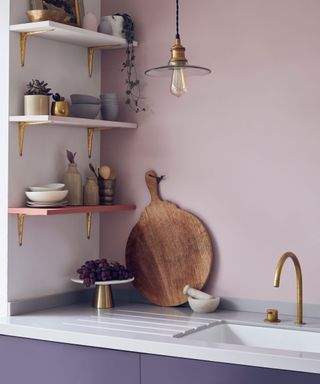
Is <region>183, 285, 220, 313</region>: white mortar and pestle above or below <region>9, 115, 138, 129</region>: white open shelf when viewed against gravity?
below

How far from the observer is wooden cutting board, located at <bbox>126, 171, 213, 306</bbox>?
11.3 ft

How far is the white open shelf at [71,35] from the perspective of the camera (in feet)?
10.4

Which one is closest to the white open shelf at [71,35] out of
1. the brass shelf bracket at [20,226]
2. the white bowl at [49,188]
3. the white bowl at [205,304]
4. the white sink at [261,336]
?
the white bowl at [49,188]

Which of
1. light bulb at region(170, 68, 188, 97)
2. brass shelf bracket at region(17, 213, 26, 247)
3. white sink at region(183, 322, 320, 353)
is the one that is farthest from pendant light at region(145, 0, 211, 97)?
white sink at region(183, 322, 320, 353)

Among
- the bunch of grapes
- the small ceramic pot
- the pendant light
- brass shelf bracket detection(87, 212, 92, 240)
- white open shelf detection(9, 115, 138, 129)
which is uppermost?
the pendant light

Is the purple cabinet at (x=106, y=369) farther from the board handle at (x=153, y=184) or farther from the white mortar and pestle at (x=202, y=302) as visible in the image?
the board handle at (x=153, y=184)

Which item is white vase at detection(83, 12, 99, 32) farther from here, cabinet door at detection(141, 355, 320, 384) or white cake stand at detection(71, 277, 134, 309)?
cabinet door at detection(141, 355, 320, 384)

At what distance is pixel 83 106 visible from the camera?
3430 mm

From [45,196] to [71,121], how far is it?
0.34 metres

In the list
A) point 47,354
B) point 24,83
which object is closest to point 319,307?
point 47,354

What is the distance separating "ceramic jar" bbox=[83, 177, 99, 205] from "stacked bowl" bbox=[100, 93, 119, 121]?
1.01 ft

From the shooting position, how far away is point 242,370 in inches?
102

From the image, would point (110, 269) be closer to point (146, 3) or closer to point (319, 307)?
point (319, 307)

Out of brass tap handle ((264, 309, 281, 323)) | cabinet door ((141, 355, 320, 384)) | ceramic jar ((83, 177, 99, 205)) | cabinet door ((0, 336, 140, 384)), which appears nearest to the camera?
cabinet door ((141, 355, 320, 384))
